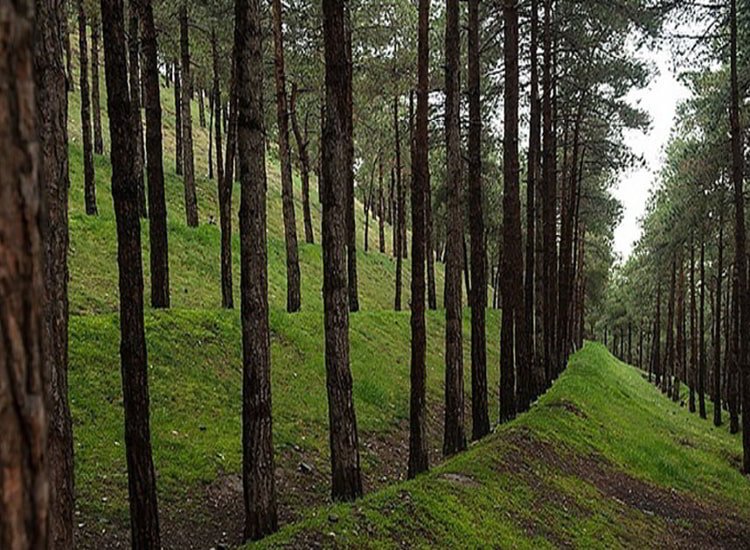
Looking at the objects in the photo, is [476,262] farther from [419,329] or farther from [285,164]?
[285,164]

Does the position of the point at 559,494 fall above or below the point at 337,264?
below

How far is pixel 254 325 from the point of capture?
721 cm

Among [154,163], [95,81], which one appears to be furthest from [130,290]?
[95,81]

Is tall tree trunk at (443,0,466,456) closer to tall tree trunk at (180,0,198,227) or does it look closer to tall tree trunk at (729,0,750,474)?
tall tree trunk at (729,0,750,474)

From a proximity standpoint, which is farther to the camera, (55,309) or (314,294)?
(314,294)

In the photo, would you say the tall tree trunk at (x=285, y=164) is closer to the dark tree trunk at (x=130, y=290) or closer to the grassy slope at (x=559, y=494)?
the grassy slope at (x=559, y=494)

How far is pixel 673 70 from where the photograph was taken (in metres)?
16.2

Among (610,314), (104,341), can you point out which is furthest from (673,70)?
(610,314)

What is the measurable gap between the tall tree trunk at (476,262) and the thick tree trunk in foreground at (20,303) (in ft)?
37.6

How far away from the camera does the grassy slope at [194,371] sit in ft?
32.2

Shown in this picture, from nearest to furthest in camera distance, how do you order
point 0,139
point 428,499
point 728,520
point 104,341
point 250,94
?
point 0,139, point 250,94, point 428,499, point 104,341, point 728,520

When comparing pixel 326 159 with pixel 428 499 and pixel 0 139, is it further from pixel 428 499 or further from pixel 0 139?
pixel 0 139

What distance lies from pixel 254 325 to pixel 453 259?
208 inches

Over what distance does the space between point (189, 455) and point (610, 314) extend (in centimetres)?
6791
